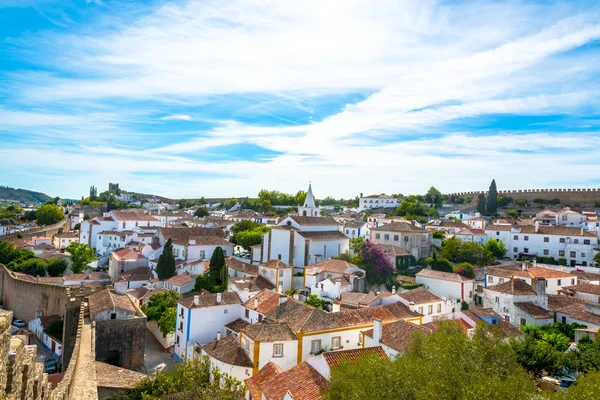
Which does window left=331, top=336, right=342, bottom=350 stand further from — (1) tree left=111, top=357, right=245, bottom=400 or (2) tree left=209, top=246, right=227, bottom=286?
(2) tree left=209, top=246, right=227, bottom=286

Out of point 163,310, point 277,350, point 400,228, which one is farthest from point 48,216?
point 277,350

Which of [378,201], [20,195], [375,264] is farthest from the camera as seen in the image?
[20,195]

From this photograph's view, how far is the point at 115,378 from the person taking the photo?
57.9 ft

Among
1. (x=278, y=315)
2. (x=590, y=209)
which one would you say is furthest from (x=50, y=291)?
(x=590, y=209)

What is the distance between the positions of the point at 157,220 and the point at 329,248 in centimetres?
3422

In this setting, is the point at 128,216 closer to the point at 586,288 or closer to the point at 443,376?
the point at 586,288

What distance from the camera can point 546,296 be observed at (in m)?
25.1

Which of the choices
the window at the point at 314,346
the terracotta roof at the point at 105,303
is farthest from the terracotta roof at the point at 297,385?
the terracotta roof at the point at 105,303

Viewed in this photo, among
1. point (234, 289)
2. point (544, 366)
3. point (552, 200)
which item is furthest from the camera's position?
point (552, 200)

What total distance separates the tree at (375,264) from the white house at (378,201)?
46296mm

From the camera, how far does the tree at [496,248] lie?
4009 cm

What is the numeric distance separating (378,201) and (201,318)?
59.8 metres

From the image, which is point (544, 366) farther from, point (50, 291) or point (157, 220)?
point (157, 220)

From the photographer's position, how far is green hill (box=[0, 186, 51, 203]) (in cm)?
16548
